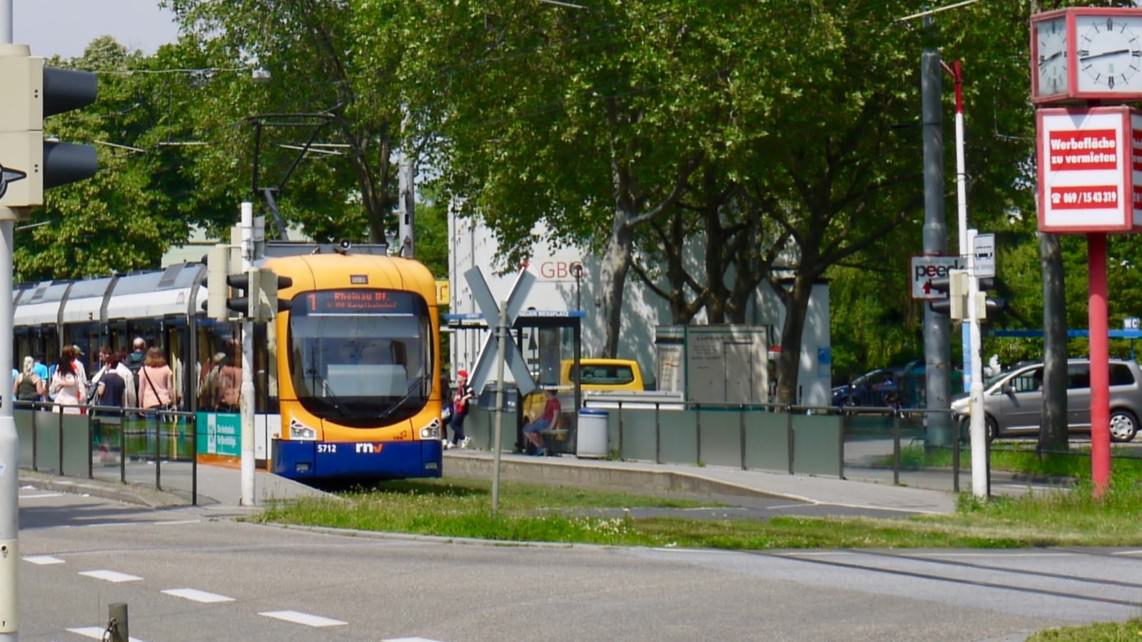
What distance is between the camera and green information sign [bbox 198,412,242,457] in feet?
94.0

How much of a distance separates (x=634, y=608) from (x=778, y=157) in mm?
33129

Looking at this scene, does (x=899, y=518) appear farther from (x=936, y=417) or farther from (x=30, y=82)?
(x=30, y=82)

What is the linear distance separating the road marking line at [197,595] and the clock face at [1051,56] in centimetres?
1388

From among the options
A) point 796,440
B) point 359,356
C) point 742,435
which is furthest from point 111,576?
point 742,435

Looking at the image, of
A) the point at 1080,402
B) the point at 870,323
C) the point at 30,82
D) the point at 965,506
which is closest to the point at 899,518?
the point at 965,506

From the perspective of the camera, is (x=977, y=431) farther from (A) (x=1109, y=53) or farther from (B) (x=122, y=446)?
(B) (x=122, y=446)

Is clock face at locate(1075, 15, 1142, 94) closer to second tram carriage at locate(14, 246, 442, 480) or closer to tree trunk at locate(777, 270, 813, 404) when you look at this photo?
second tram carriage at locate(14, 246, 442, 480)

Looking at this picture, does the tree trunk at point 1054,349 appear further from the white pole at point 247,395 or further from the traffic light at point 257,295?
the traffic light at point 257,295

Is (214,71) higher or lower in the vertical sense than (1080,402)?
higher

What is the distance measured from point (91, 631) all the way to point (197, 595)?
73.3 inches

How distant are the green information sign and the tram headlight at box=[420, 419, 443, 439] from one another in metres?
3.44

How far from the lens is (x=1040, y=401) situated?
137ft

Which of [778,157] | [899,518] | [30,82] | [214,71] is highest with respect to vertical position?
[214,71]

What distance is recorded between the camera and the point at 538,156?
46.2m
